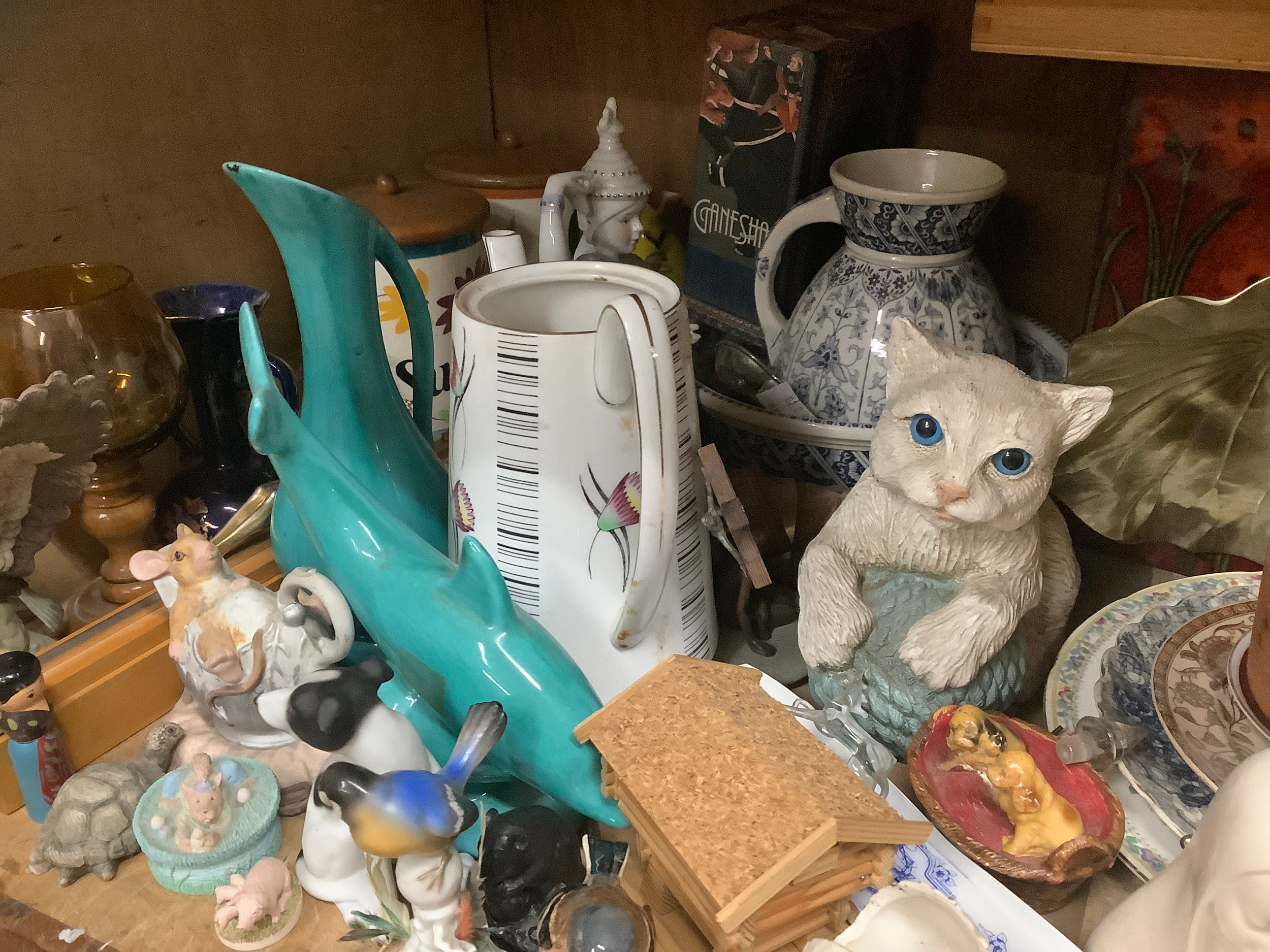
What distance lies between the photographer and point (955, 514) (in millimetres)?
434

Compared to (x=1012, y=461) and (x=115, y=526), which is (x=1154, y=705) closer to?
(x=1012, y=461)

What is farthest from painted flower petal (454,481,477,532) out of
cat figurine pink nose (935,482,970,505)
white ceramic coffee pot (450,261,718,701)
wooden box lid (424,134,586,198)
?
wooden box lid (424,134,586,198)

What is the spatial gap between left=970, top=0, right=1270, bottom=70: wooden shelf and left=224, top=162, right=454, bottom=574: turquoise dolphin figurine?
0.32 metres

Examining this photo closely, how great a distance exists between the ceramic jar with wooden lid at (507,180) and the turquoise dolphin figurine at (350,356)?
21cm

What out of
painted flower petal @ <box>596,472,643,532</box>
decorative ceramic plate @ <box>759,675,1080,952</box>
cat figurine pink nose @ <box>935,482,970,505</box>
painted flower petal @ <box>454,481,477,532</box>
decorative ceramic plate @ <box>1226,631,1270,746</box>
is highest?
cat figurine pink nose @ <box>935,482,970,505</box>

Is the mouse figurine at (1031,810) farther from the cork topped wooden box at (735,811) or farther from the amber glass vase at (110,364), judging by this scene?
the amber glass vase at (110,364)

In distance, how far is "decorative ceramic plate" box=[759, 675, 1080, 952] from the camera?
1.28ft

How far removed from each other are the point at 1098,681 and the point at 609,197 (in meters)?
0.42

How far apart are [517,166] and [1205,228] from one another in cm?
48

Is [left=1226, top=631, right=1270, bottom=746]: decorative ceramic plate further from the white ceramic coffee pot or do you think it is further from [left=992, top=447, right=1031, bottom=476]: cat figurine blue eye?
the white ceramic coffee pot

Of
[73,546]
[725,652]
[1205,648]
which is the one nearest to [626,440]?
[725,652]

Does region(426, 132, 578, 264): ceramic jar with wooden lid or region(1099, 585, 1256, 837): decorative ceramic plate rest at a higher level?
region(426, 132, 578, 264): ceramic jar with wooden lid

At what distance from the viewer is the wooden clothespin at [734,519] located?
0.51 metres

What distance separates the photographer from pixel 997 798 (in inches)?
17.0
